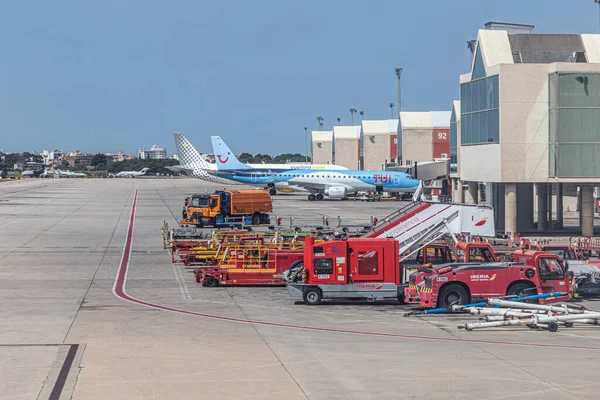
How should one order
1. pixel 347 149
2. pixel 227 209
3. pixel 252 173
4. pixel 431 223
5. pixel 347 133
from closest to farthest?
pixel 431 223 → pixel 227 209 → pixel 252 173 → pixel 347 149 → pixel 347 133

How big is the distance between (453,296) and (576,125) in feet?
91.1

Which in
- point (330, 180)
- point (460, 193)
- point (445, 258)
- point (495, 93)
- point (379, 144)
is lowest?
point (445, 258)

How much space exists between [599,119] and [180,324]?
3485cm

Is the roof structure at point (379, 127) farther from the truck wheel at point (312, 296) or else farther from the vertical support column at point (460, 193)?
the truck wheel at point (312, 296)

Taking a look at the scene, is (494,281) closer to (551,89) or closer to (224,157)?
(551,89)

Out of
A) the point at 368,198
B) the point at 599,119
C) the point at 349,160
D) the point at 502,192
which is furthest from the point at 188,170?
the point at 599,119

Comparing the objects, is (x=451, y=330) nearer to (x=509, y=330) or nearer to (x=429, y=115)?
(x=509, y=330)

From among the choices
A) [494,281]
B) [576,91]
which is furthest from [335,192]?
[494,281]

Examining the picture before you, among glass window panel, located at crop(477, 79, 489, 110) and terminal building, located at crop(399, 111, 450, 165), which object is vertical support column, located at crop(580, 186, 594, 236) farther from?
terminal building, located at crop(399, 111, 450, 165)

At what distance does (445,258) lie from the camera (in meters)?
33.7

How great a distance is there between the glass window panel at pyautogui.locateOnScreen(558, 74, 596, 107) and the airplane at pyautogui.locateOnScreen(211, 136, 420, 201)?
47.9 metres

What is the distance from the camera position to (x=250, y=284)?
3319cm

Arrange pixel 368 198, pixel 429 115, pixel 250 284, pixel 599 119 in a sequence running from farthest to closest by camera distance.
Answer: pixel 429 115, pixel 368 198, pixel 599 119, pixel 250 284

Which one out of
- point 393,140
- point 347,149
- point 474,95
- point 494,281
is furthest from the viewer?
point 347,149
